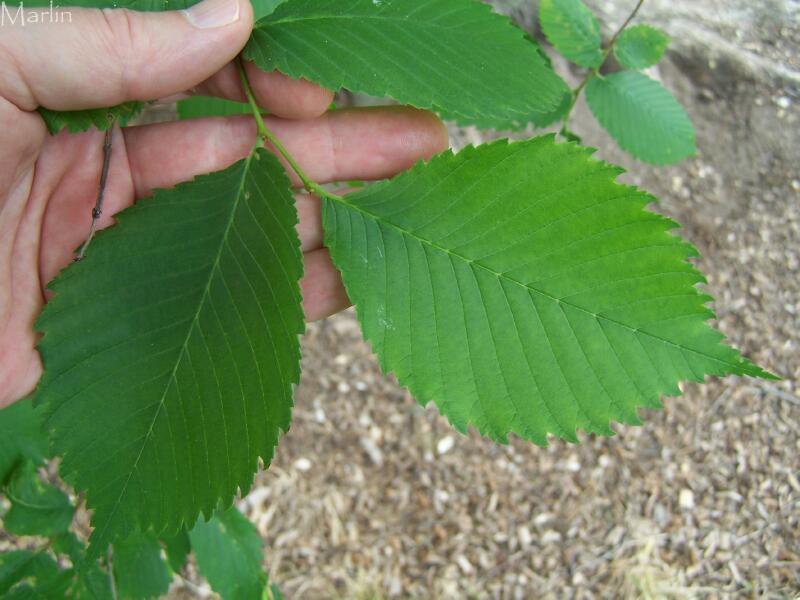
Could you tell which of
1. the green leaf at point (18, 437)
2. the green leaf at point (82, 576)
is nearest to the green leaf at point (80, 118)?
the green leaf at point (18, 437)

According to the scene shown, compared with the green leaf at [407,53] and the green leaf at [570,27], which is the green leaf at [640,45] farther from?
the green leaf at [407,53]

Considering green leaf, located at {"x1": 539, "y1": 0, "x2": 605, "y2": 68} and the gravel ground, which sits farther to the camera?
the gravel ground

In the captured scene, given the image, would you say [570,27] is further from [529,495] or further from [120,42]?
[529,495]

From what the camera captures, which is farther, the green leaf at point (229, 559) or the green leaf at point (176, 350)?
the green leaf at point (229, 559)

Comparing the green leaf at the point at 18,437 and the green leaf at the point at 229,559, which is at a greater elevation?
the green leaf at the point at 18,437

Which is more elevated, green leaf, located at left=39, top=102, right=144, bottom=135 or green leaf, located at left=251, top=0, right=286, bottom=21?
green leaf, located at left=251, top=0, right=286, bottom=21

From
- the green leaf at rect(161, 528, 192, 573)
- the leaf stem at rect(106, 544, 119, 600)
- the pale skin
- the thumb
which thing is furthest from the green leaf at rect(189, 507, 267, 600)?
the thumb

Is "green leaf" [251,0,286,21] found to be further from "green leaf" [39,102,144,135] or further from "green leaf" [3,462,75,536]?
"green leaf" [3,462,75,536]

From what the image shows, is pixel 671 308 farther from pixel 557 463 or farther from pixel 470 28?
pixel 557 463
